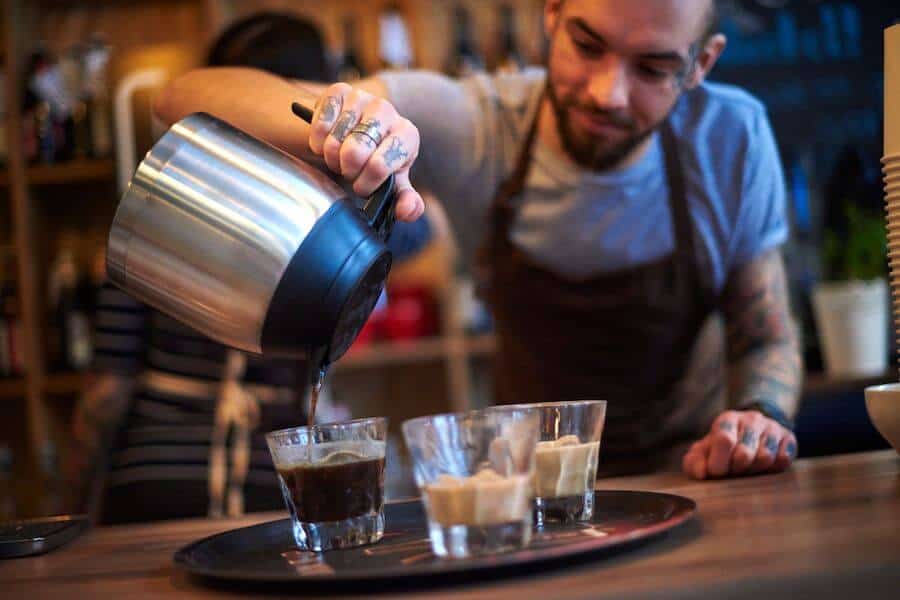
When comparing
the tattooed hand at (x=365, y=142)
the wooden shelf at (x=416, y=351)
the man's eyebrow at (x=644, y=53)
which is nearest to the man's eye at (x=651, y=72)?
the man's eyebrow at (x=644, y=53)

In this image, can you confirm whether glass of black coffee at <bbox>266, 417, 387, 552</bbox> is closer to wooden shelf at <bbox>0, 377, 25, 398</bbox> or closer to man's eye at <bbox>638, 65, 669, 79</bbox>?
man's eye at <bbox>638, 65, 669, 79</bbox>

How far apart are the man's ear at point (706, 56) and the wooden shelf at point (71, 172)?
2.00 metres

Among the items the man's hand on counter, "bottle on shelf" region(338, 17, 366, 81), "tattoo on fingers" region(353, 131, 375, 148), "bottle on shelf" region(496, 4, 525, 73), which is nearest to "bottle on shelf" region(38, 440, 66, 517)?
"bottle on shelf" region(338, 17, 366, 81)

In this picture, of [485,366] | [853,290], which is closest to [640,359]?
[853,290]

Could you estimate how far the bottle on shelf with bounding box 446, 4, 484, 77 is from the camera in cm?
315

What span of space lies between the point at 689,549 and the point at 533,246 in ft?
3.30

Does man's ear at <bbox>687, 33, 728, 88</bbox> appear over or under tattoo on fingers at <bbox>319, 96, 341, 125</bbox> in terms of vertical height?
over

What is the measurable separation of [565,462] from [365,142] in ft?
1.03

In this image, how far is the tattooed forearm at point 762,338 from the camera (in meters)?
1.50

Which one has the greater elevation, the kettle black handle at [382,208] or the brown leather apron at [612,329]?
the kettle black handle at [382,208]

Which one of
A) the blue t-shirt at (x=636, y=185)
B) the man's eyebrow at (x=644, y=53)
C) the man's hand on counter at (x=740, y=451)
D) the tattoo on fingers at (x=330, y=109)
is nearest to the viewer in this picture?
the tattoo on fingers at (x=330, y=109)

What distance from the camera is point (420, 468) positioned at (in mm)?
764

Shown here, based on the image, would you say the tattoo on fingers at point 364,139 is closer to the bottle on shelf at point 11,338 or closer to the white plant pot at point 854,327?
the white plant pot at point 854,327

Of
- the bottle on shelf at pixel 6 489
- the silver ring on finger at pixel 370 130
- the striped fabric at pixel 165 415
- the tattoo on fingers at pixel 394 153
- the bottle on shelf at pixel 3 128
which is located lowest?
the bottle on shelf at pixel 6 489
